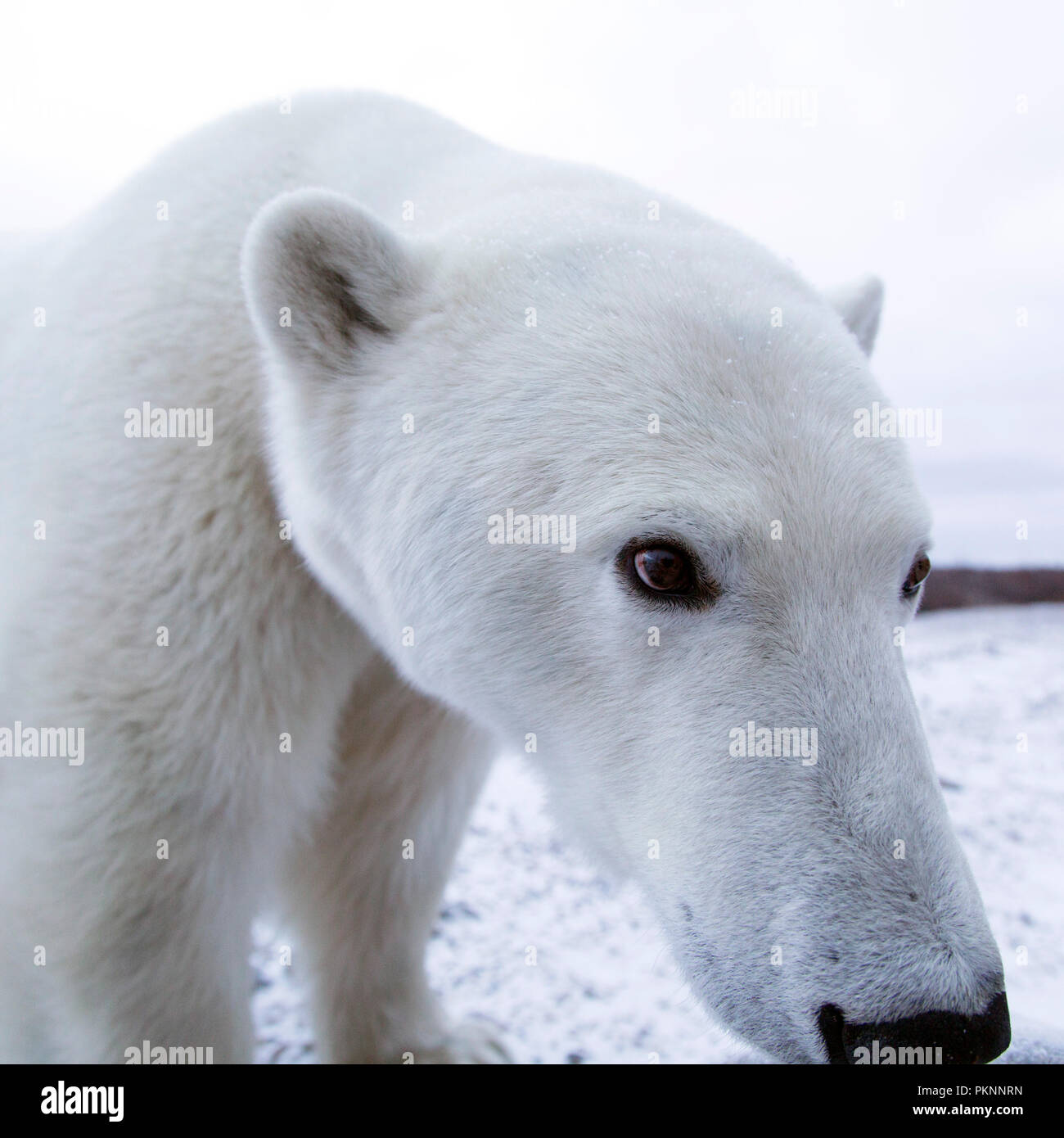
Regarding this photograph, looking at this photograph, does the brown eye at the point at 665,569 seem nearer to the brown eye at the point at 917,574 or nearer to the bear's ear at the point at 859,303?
the brown eye at the point at 917,574

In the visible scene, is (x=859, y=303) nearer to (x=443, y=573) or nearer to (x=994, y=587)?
(x=443, y=573)

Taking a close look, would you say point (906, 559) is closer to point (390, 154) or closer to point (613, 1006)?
point (390, 154)

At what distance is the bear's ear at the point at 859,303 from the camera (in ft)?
6.50

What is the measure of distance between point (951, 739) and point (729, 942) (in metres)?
3.39

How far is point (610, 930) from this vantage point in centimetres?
308

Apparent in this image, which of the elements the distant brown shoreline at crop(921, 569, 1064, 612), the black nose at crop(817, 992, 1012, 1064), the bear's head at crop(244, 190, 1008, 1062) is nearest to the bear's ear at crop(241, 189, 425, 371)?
the bear's head at crop(244, 190, 1008, 1062)

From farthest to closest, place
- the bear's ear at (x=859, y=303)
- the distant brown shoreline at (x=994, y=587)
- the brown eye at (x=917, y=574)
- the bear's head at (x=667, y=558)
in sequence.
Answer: the distant brown shoreline at (x=994, y=587)
the bear's ear at (x=859, y=303)
the brown eye at (x=917, y=574)
the bear's head at (x=667, y=558)

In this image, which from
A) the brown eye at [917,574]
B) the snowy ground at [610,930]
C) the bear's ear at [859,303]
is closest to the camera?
the brown eye at [917,574]

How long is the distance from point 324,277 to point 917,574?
1.09m

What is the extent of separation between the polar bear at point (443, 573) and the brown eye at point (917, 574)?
5cm

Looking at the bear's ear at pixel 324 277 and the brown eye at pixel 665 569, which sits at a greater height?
the bear's ear at pixel 324 277

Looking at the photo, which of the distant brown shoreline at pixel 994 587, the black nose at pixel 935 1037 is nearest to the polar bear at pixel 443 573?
the black nose at pixel 935 1037

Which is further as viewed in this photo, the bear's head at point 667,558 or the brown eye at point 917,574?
the brown eye at point 917,574
